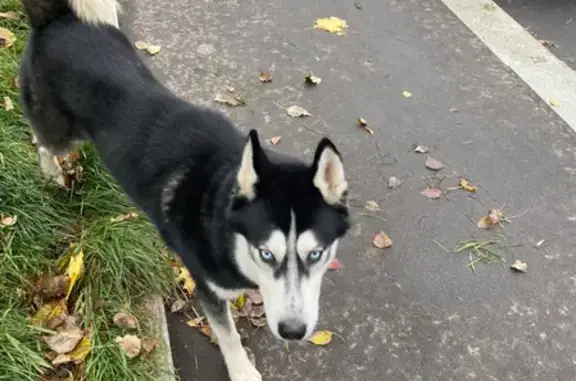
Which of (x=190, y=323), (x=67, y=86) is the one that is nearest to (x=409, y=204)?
(x=190, y=323)

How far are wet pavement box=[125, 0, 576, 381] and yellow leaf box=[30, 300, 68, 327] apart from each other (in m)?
0.58

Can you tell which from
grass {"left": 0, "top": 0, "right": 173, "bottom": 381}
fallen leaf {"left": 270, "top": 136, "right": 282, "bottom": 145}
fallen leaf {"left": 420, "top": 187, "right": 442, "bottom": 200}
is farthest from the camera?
fallen leaf {"left": 270, "top": 136, "right": 282, "bottom": 145}

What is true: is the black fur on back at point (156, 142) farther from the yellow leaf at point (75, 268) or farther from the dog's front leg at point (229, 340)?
the yellow leaf at point (75, 268)

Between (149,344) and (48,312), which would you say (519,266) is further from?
(48,312)

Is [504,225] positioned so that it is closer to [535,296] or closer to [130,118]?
[535,296]

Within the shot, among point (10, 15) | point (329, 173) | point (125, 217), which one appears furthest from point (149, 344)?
point (10, 15)

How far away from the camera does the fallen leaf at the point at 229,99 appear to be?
4879 mm

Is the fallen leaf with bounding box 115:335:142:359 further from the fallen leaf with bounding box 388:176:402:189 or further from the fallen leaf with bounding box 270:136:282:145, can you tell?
the fallen leaf with bounding box 388:176:402:189

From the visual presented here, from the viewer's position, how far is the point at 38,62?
3469 mm

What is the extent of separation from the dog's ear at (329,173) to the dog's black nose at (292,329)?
50 cm

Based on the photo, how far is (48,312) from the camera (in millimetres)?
3230

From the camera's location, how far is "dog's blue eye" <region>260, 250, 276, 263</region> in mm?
2502

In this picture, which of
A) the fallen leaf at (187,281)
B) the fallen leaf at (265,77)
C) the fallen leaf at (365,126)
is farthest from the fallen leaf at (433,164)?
the fallen leaf at (187,281)

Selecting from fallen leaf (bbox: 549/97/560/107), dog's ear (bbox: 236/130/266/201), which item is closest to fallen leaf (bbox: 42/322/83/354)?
dog's ear (bbox: 236/130/266/201)
